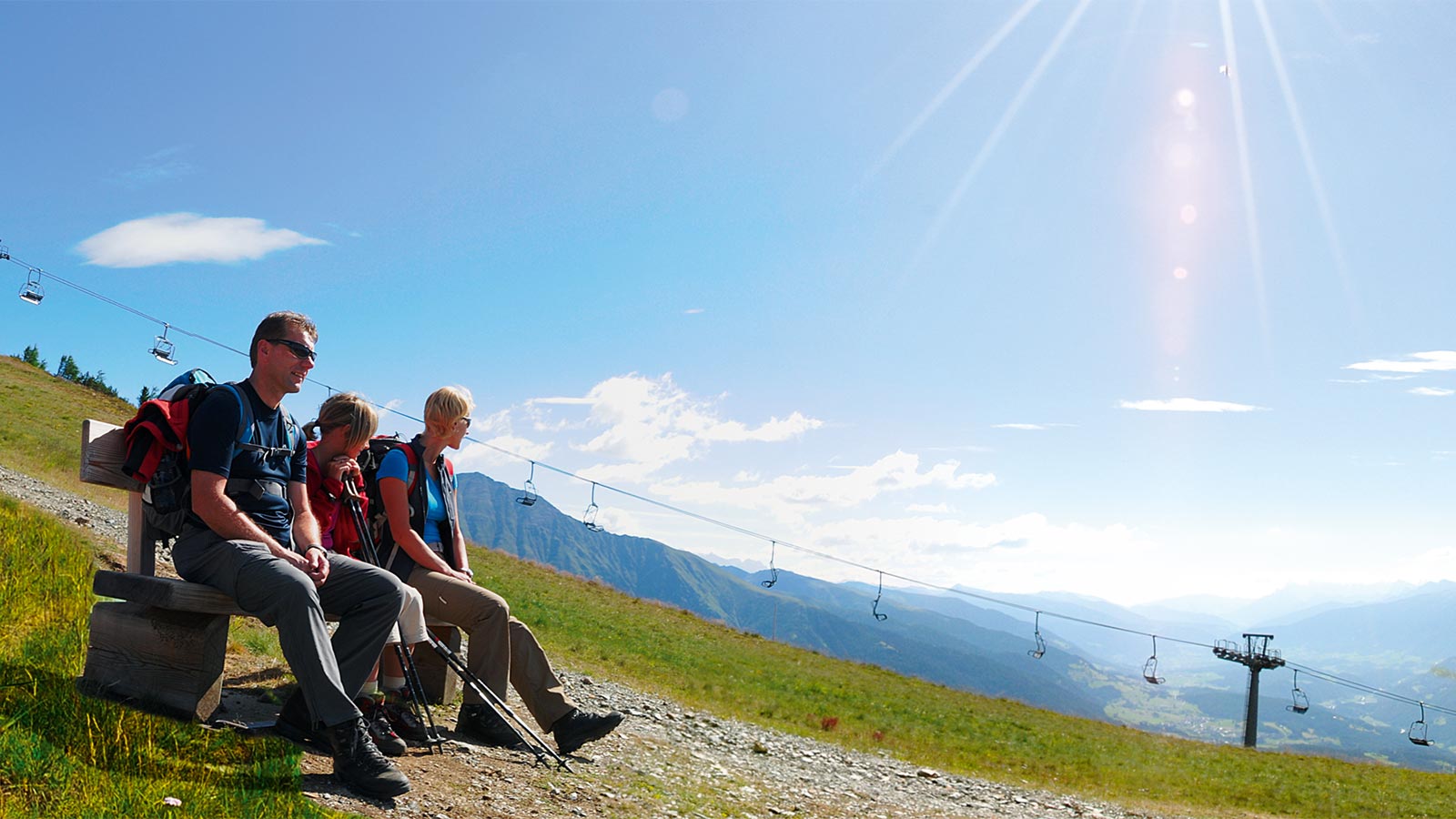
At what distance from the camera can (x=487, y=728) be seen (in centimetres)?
731

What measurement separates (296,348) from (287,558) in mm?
1369

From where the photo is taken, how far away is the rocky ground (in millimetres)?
5938

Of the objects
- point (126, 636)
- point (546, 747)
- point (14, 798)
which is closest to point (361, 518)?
point (126, 636)

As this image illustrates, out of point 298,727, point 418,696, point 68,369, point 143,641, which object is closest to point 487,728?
point 418,696

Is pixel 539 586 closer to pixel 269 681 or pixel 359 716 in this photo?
pixel 269 681

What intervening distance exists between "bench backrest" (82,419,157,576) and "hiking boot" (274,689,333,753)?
4.08ft

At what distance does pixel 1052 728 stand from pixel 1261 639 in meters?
36.8

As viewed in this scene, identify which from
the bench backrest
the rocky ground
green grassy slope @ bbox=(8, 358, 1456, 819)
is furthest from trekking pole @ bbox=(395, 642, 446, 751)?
green grassy slope @ bbox=(8, 358, 1456, 819)

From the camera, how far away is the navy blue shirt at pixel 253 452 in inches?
210

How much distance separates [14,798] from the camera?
3.99 meters

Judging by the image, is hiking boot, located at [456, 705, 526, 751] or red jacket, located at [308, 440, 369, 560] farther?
hiking boot, located at [456, 705, 526, 751]

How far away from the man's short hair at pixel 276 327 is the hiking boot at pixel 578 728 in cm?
376

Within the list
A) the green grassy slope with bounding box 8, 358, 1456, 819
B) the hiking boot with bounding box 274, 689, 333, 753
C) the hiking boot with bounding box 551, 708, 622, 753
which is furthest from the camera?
the green grassy slope with bounding box 8, 358, 1456, 819

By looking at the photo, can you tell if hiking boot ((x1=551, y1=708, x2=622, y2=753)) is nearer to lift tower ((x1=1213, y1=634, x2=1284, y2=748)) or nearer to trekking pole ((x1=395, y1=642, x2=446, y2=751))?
trekking pole ((x1=395, y1=642, x2=446, y2=751))
